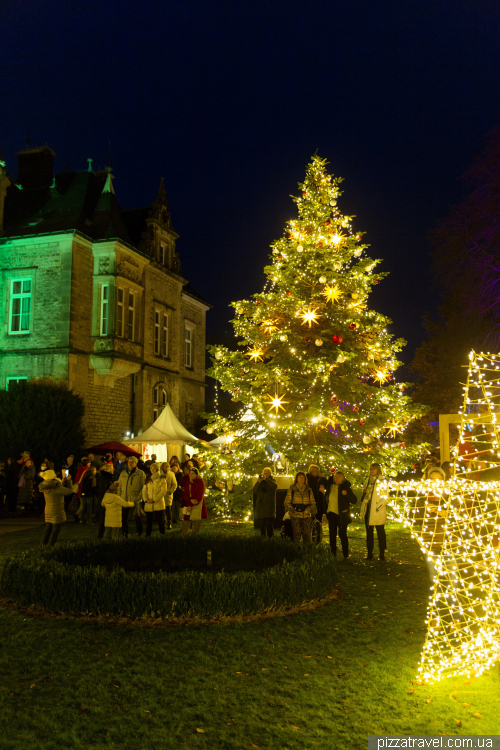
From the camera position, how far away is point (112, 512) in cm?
1233

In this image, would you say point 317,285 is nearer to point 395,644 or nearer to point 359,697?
point 395,644

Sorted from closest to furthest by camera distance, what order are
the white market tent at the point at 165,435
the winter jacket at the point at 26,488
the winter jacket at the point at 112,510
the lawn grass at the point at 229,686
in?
the lawn grass at the point at 229,686
the winter jacket at the point at 112,510
the winter jacket at the point at 26,488
the white market tent at the point at 165,435

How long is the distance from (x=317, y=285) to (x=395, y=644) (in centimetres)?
1210

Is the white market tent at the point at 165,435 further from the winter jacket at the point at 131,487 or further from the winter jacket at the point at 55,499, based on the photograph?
the winter jacket at the point at 55,499

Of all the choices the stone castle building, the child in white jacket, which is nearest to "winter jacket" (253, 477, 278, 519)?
the child in white jacket

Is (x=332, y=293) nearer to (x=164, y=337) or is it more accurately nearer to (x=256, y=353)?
(x=256, y=353)

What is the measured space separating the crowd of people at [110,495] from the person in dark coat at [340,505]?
3249 mm

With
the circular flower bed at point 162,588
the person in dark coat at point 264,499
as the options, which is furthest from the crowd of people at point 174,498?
the circular flower bed at point 162,588

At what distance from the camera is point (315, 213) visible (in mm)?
17875

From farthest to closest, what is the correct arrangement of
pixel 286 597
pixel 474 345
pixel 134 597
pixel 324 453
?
pixel 474 345, pixel 324 453, pixel 286 597, pixel 134 597

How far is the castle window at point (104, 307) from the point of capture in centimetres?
2589

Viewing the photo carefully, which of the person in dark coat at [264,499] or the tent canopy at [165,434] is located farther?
the tent canopy at [165,434]

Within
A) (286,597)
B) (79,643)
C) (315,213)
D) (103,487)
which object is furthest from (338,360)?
(79,643)

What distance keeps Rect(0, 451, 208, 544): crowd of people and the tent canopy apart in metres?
3.54
